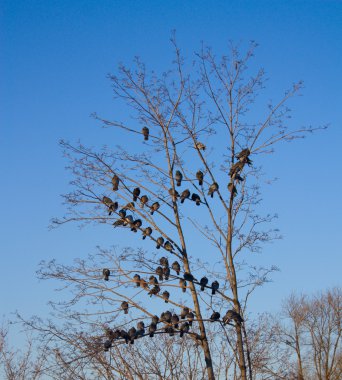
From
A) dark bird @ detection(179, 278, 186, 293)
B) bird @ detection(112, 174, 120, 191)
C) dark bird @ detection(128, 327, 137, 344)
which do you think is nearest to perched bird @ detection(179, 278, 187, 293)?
dark bird @ detection(179, 278, 186, 293)

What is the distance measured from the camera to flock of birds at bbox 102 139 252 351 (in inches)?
391

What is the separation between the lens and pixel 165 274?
1021cm

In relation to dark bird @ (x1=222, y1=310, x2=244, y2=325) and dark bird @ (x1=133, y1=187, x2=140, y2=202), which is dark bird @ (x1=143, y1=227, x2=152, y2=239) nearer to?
dark bird @ (x1=133, y1=187, x2=140, y2=202)

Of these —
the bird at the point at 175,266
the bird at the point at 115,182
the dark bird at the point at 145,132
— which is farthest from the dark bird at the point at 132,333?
the dark bird at the point at 145,132

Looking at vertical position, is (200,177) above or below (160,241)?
above

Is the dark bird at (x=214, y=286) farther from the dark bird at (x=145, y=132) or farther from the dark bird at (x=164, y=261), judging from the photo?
the dark bird at (x=145, y=132)

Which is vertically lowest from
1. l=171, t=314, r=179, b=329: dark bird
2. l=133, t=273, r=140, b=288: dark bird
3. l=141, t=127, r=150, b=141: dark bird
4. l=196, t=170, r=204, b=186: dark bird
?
l=171, t=314, r=179, b=329: dark bird

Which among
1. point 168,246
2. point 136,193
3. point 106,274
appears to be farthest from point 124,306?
point 136,193

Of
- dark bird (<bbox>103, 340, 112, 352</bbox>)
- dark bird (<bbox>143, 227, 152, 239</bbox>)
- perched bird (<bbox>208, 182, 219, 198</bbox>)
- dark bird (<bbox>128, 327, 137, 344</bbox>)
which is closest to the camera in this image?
dark bird (<bbox>103, 340, 112, 352</bbox>)

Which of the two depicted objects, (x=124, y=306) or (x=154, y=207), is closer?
(x=124, y=306)

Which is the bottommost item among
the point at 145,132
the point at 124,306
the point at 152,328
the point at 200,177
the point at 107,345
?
the point at 107,345

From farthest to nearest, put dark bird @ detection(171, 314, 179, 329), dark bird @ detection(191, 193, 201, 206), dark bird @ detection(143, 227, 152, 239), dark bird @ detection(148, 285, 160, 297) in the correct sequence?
dark bird @ detection(191, 193, 201, 206) < dark bird @ detection(143, 227, 152, 239) < dark bird @ detection(148, 285, 160, 297) < dark bird @ detection(171, 314, 179, 329)

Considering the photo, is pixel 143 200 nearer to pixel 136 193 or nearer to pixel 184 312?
pixel 136 193

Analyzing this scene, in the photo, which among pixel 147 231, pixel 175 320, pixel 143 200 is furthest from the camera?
pixel 143 200
